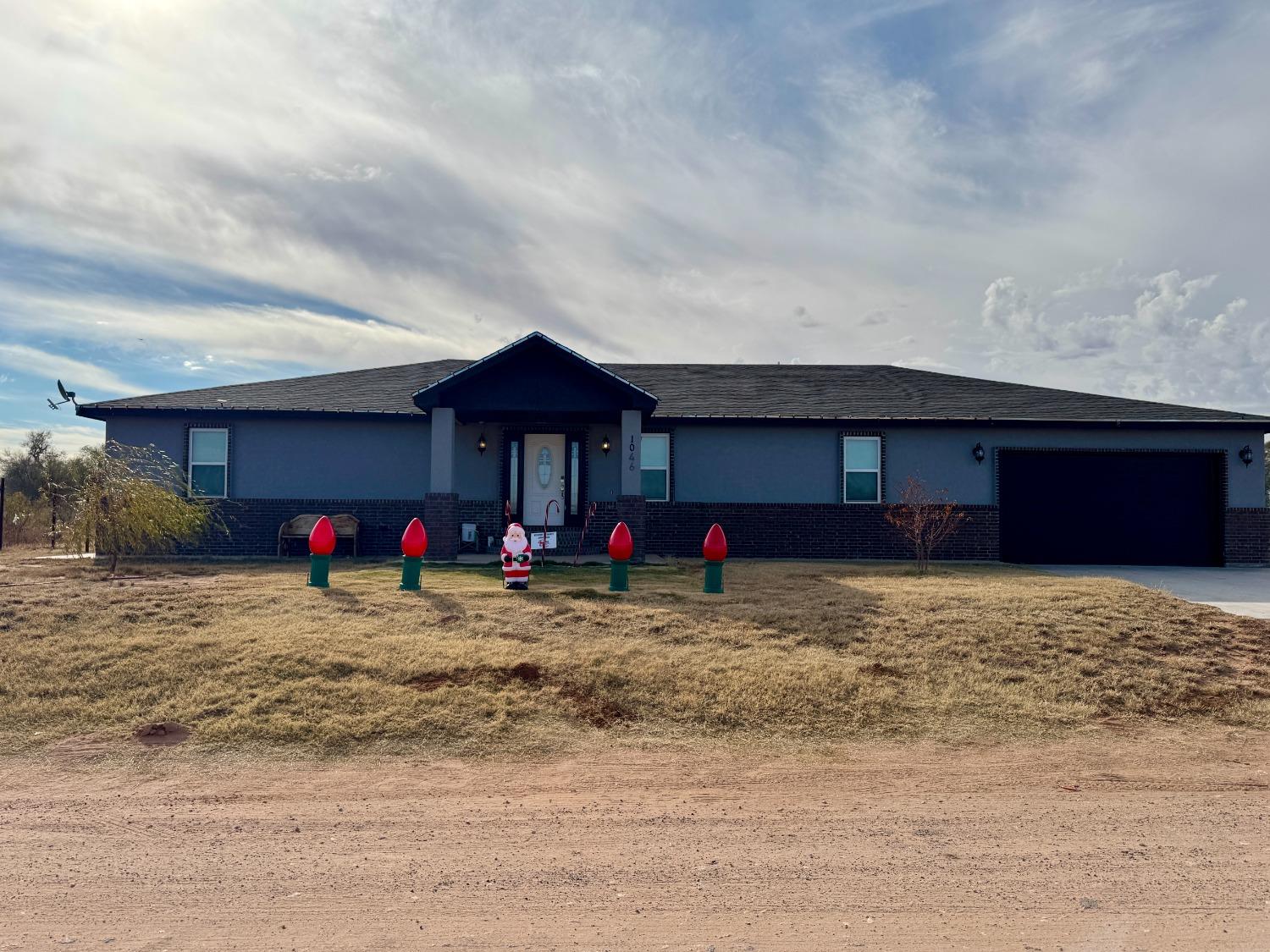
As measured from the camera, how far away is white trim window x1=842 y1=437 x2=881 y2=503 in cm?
1623

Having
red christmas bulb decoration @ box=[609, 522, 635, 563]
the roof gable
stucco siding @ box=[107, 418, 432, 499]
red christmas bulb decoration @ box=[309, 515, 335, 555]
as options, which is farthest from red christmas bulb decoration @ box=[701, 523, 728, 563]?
stucco siding @ box=[107, 418, 432, 499]

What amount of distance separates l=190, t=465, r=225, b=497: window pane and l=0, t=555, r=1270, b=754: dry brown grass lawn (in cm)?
552

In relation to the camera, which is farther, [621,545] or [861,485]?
[861,485]

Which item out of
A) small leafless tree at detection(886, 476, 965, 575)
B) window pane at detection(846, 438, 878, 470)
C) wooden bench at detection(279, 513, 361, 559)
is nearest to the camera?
small leafless tree at detection(886, 476, 965, 575)

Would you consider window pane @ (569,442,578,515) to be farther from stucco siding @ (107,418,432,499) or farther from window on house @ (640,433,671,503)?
stucco siding @ (107,418,432,499)

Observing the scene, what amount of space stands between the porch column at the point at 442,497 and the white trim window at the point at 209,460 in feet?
16.5

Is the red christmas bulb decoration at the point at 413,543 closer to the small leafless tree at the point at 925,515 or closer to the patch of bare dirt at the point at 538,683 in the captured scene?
the patch of bare dirt at the point at 538,683

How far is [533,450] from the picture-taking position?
16.4m

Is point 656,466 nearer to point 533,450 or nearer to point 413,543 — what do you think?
point 533,450

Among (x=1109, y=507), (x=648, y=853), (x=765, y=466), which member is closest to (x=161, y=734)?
(x=648, y=853)

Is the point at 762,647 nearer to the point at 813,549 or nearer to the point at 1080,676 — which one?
the point at 1080,676

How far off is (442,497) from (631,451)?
334 cm

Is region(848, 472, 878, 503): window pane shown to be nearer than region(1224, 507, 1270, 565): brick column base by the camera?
No

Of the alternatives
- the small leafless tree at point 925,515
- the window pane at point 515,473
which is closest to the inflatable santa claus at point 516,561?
the window pane at point 515,473
